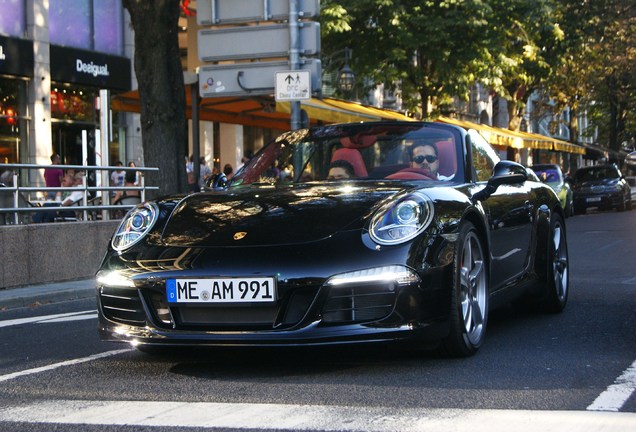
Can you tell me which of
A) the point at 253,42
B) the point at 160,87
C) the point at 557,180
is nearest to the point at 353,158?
the point at 160,87

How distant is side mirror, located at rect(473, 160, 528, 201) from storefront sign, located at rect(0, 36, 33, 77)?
18451 millimetres

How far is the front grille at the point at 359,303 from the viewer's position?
17.4 ft

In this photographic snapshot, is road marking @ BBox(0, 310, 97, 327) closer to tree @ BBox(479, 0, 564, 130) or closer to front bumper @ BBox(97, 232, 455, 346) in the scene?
front bumper @ BBox(97, 232, 455, 346)

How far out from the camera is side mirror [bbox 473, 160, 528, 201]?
6.55 metres

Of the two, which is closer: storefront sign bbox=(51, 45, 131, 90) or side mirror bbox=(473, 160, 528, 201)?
side mirror bbox=(473, 160, 528, 201)

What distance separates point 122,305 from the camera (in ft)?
18.7

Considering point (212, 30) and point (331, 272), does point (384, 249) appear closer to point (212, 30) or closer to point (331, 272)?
point (331, 272)

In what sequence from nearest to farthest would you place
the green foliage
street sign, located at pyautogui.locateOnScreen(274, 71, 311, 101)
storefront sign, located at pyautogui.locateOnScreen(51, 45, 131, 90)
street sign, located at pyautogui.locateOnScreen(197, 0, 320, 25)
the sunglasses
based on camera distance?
1. the sunglasses
2. street sign, located at pyautogui.locateOnScreen(274, 71, 311, 101)
3. street sign, located at pyautogui.locateOnScreen(197, 0, 320, 25)
4. storefront sign, located at pyautogui.locateOnScreen(51, 45, 131, 90)
5. the green foliage

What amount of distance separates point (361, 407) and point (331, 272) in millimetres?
814

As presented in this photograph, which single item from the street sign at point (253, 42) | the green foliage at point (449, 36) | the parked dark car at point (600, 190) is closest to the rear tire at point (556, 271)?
the street sign at point (253, 42)

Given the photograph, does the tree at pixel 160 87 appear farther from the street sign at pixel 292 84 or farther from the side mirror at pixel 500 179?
the side mirror at pixel 500 179

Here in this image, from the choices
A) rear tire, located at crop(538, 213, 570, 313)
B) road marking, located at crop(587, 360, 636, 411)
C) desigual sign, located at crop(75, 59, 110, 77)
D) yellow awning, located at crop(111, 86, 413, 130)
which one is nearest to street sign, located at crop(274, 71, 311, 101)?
yellow awning, located at crop(111, 86, 413, 130)

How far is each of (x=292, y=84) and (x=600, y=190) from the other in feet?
69.2

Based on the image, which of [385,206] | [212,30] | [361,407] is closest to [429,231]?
[385,206]
